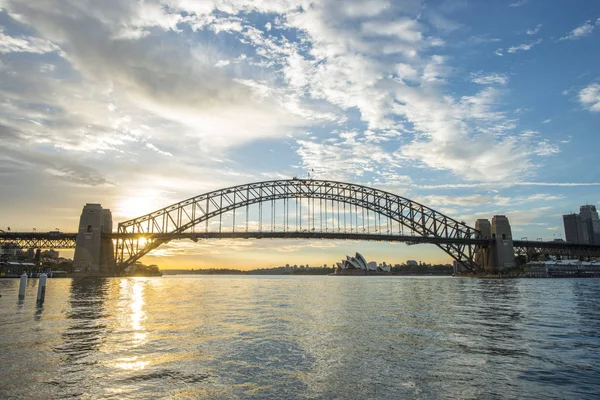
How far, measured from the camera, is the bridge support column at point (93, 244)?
268ft

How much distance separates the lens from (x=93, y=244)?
82500mm

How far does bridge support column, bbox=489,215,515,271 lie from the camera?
92375mm

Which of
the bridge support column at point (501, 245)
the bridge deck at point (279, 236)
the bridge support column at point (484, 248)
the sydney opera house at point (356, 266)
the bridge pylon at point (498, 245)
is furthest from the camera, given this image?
the sydney opera house at point (356, 266)

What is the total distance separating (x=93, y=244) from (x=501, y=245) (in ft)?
289

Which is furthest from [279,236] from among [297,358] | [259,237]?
[297,358]

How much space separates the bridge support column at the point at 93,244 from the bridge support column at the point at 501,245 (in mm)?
84531

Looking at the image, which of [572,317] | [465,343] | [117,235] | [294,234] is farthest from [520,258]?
[465,343]

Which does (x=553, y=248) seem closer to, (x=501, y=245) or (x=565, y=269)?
(x=565, y=269)

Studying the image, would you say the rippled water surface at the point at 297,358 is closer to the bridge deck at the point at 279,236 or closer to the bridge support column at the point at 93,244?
the bridge deck at the point at 279,236

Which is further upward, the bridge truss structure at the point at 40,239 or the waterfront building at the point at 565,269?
the bridge truss structure at the point at 40,239

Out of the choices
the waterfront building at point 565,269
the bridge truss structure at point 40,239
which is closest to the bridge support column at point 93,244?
the bridge truss structure at point 40,239

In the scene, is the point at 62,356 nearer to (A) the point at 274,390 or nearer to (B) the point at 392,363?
(A) the point at 274,390

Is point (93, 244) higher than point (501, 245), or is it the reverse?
point (93, 244)

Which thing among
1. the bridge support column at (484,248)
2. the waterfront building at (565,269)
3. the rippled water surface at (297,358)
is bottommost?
the rippled water surface at (297,358)
